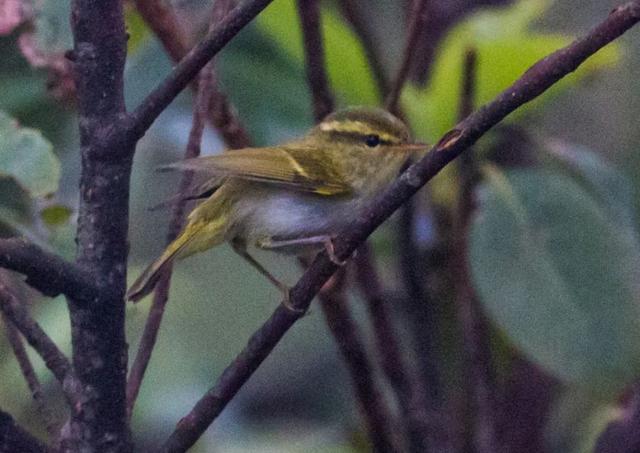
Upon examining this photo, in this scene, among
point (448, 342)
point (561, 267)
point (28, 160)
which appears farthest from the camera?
point (448, 342)

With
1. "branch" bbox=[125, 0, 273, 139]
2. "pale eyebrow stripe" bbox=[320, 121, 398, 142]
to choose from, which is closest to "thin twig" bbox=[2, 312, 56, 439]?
"branch" bbox=[125, 0, 273, 139]

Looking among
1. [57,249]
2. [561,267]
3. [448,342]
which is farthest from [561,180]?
[57,249]

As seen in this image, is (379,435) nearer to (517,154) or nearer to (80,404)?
(80,404)

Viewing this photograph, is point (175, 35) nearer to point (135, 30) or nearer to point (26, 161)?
point (26, 161)

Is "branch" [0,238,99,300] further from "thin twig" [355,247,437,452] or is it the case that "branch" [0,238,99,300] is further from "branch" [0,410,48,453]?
"thin twig" [355,247,437,452]

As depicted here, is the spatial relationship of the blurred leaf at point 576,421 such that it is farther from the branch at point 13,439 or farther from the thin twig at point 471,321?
the branch at point 13,439

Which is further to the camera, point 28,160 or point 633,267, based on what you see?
point 633,267
